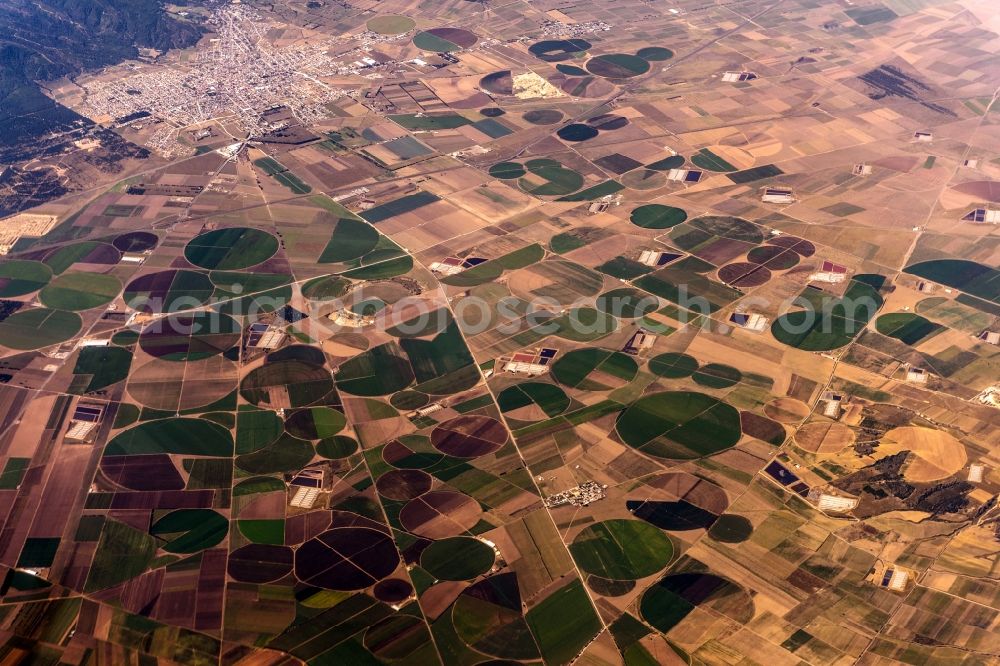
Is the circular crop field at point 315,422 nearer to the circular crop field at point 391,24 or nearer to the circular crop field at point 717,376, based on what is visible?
the circular crop field at point 717,376

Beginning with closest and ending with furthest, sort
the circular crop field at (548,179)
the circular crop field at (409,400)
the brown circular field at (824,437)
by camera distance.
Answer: the brown circular field at (824,437)
the circular crop field at (409,400)
the circular crop field at (548,179)

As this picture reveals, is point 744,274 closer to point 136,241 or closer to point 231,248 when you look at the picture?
point 231,248

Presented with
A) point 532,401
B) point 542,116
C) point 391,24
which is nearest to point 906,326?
point 532,401

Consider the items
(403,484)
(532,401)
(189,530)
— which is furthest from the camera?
(532,401)

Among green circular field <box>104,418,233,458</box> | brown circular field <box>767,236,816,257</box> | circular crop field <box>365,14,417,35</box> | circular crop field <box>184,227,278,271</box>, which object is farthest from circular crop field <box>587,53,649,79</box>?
green circular field <box>104,418,233,458</box>

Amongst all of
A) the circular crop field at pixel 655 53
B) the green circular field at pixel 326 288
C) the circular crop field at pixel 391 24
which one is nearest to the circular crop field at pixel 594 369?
the green circular field at pixel 326 288
